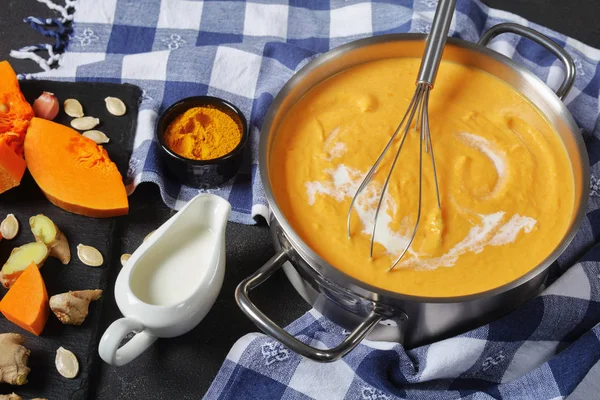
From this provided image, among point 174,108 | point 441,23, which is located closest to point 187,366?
point 174,108

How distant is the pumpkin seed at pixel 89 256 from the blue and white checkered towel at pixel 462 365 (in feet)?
1.08

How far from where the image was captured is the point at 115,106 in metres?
1.72

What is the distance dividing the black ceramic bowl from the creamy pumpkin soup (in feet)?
0.45

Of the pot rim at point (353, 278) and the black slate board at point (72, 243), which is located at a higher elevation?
the pot rim at point (353, 278)

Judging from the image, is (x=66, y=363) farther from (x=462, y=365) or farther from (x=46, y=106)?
(x=462, y=365)

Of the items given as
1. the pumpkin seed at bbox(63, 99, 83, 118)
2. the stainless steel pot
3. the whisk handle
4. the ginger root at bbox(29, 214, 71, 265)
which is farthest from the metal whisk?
the pumpkin seed at bbox(63, 99, 83, 118)

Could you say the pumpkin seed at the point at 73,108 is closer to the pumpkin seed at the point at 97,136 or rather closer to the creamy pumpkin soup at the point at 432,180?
the pumpkin seed at the point at 97,136

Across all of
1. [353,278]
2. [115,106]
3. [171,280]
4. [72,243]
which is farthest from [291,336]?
[115,106]

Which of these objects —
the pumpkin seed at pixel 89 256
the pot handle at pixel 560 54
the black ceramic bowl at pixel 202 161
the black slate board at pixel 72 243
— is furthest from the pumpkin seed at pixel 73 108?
the pot handle at pixel 560 54

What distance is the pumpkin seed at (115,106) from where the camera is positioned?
5.62 ft

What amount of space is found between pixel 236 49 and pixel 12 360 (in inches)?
33.6

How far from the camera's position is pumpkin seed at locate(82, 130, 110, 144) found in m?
1.67

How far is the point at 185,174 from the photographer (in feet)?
5.25

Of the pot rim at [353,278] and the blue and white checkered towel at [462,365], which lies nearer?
the pot rim at [353,278]
